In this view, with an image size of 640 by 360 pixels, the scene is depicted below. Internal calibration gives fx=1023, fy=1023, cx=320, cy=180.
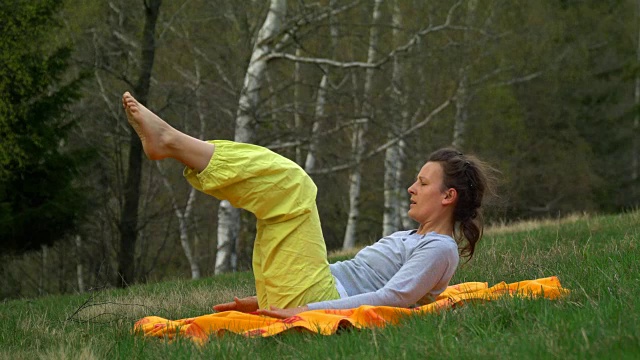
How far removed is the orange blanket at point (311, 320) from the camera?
4.94 metres

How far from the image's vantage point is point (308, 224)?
18.7 ft

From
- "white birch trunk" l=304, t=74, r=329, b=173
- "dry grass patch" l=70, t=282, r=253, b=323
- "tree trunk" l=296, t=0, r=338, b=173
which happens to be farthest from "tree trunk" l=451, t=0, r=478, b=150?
"dry grass patch" l=70, t=282, r=253, b=323

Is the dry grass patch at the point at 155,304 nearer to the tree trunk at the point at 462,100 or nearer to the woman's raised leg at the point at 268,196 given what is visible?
the woman's raised leg at the point at 268,196

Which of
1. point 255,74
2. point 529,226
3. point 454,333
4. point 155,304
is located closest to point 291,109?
point 255,74

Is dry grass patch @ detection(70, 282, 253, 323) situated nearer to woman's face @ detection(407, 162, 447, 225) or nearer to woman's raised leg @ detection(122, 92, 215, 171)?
woman's raised leg @ detection(122, 92, 215, 171)

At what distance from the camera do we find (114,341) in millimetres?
5086

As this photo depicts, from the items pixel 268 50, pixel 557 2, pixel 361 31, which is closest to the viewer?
pixel 268 50

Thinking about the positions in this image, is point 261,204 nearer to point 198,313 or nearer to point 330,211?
point 198,313

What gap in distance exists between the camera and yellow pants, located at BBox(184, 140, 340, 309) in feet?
17.9

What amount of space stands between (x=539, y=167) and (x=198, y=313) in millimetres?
28871

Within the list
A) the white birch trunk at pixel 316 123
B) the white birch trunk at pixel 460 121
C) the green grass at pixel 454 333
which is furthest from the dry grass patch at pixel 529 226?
the white birch trunk at pixel 460 121

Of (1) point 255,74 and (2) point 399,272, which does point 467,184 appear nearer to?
(2) point 399,272

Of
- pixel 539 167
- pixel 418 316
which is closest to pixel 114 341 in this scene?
pixel 418 316

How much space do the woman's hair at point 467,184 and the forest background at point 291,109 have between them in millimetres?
140
